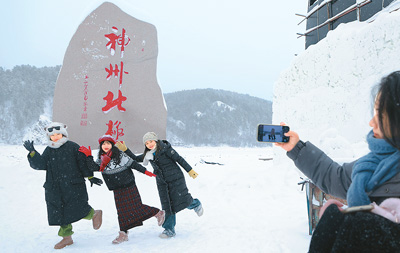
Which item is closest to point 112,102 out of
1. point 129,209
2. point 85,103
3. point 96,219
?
point 85,103

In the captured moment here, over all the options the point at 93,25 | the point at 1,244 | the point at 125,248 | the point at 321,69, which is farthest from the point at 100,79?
the point at 321,69

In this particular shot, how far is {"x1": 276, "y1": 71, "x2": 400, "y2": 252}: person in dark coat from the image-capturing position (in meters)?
0.75

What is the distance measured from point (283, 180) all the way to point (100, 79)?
17.3ft

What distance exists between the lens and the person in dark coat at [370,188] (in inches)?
29.4

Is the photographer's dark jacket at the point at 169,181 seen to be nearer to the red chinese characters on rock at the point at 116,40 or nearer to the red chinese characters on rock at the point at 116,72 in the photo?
the red chinese characters on rock at the point at 116,72

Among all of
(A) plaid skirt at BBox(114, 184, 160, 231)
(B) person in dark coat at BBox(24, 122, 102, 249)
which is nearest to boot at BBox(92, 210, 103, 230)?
(B) person in dark coat at BBox(24, 122, 102, 249)

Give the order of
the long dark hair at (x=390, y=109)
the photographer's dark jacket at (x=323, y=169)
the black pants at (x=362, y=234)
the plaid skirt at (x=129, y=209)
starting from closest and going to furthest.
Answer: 1. the black pants at (x=362, y=234)
2. the long dark hair at (x=390, y=109)
3. the photographer's dark jacket at (x=323, y=169)
4. the plaid skirt at (x=129, y=209)

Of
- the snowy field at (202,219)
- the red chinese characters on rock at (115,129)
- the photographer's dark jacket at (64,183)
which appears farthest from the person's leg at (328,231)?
the red chinese characters on rock at (115,129)

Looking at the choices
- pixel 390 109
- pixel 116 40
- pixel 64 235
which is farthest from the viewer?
pixel 116 40

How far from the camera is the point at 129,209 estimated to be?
139 inches

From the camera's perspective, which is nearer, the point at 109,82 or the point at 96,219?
the point at 96,219

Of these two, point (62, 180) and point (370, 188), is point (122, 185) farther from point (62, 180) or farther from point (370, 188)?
point (370, 188)

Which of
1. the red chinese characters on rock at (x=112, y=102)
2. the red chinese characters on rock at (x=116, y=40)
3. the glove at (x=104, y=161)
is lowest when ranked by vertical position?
the glove at (x=104, y=161)

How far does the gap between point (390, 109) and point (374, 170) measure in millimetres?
230
